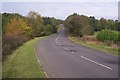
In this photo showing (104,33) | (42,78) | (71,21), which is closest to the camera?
(42,78)

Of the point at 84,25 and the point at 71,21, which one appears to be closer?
the point at 84,25

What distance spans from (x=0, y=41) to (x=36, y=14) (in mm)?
59328

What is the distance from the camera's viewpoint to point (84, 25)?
86938 millimetres

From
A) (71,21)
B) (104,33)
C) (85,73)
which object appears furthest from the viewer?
(71,21)

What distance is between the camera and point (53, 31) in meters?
131

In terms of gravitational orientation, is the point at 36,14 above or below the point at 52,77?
above

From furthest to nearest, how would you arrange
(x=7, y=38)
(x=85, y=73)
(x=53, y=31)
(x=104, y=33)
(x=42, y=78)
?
(x=53, y=31)
(x=104, y=33)
(x=7, y=38)
(x=85, y=73)
(x=42, y=78)

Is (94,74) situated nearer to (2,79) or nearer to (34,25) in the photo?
(2,79)

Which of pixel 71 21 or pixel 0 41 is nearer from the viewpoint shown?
pixel 0 41

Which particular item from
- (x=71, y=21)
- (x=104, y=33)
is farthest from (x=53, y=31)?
(x=104, y=33)

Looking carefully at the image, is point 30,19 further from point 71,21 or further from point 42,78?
point 42,78

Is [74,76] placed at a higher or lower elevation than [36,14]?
lower

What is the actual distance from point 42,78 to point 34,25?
70129mm

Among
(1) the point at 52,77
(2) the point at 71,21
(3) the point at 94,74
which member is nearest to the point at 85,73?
(3) the point at 94,74
